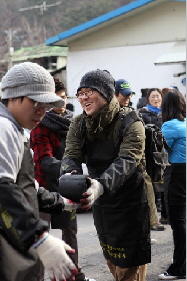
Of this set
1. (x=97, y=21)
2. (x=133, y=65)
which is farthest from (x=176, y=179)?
(x=97, y=21)

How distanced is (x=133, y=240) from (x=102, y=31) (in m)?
17.5

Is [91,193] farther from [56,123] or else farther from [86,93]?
[56,123]

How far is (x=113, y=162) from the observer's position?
4.36 metres

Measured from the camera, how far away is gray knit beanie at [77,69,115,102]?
4398mm

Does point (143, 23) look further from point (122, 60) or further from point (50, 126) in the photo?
point (50, 126)

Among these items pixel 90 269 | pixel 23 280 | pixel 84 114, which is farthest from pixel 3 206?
pixel 90 269

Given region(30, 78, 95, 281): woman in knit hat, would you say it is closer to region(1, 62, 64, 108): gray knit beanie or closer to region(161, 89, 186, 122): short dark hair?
region(161, 89, 186, 122): short dark hair

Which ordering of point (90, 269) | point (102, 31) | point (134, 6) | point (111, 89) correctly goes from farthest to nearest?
1. point (102, 31)
2. point (134, 6)
3. point (90, 269)
4. point (111, 89)

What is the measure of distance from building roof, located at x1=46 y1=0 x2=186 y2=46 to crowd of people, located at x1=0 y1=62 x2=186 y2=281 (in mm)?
13876

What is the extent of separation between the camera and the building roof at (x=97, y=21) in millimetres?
19750

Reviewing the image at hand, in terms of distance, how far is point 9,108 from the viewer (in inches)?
122

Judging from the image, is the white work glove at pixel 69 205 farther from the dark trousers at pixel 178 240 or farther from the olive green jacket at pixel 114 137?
the dark trousers at pixel 178 240

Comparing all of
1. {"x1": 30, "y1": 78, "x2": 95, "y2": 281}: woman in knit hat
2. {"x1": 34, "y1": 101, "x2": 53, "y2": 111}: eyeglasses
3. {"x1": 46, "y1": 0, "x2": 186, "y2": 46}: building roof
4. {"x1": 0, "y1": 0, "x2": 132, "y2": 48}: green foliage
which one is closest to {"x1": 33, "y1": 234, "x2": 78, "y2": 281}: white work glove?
{"x1": 34, "y1": 101, "x2": 53, "y2": 111}: eyeglasses

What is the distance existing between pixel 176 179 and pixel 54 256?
373 centimetres
